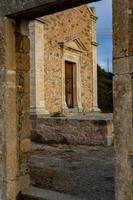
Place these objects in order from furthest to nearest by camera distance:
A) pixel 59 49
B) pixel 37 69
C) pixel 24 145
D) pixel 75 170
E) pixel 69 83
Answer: pixel 69 83
pixel 59 49
pixel 37 69
pixel 75 170
pixel 24 145

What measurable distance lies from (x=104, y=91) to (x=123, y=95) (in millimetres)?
20444

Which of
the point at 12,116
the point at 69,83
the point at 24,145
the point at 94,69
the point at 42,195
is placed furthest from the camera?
the point at 94,69

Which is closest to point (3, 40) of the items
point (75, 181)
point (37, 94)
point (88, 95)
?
point (75, 181)

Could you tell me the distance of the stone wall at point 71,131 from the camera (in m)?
9.10

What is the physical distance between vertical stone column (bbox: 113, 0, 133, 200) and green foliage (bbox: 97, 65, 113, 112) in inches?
738

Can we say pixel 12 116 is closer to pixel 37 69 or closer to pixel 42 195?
pixel 42 195

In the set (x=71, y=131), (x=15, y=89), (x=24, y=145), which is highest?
(x=15, y=89)

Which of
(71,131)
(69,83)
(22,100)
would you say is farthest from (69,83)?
(22,100)

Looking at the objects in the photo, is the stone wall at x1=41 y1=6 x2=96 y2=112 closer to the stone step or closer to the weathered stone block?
the weathered stone block

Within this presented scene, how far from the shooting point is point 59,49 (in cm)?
1278

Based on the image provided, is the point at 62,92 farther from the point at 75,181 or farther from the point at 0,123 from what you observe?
the point at 0,123

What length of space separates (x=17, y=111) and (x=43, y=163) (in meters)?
2.95

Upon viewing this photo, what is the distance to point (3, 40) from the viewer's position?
3854 millimetres

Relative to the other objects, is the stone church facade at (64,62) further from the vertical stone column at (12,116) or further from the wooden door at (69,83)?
the vertical stone column at (12,116)
